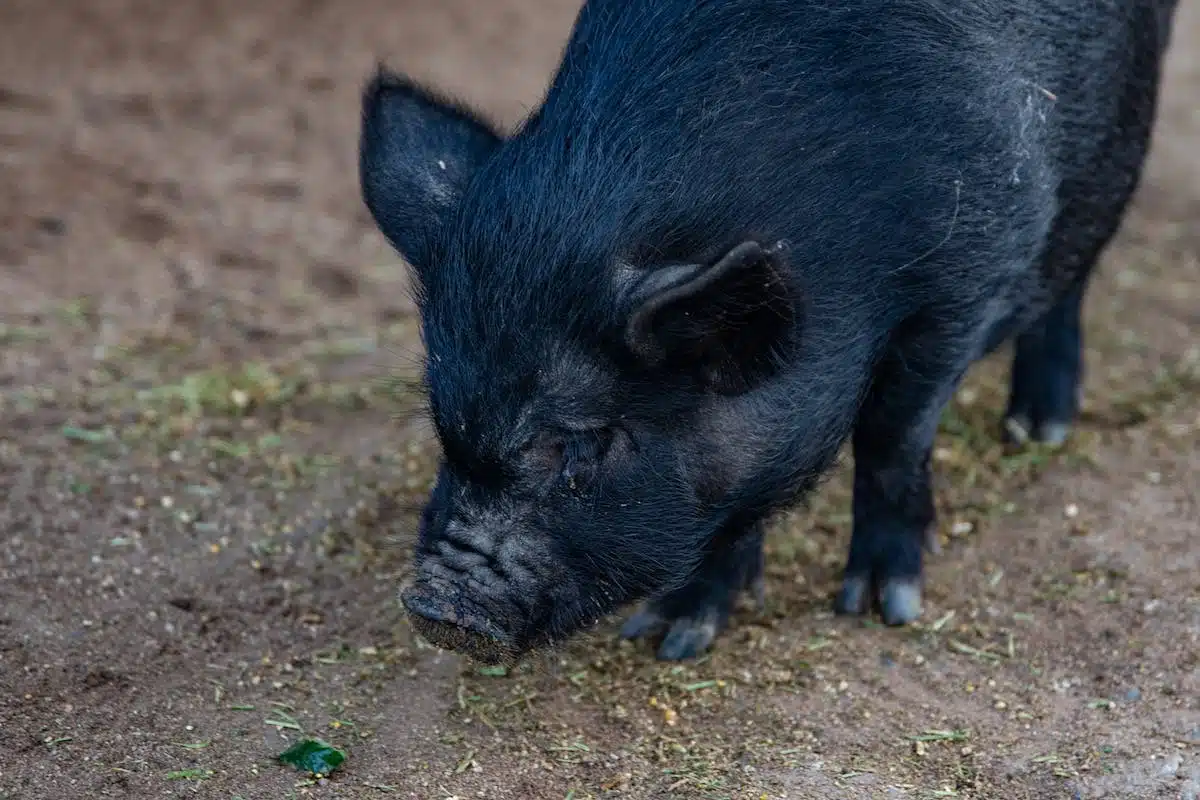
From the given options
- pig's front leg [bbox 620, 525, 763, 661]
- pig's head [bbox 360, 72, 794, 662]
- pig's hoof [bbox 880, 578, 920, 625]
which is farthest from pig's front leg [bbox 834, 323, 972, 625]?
pig's head [bbox 360, 72, 794, 662]

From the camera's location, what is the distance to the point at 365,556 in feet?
16.2

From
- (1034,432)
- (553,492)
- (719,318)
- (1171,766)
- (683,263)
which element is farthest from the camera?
(1034,432)

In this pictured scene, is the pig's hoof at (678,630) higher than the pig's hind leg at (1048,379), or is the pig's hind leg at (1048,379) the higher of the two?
the pig's hind leg at (1048,379)

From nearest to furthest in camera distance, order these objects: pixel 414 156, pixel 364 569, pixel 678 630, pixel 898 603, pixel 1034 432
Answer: pixel 414 156
pixel 678 630
pixel 898 603
pixel 364 569
pixel 1034 432

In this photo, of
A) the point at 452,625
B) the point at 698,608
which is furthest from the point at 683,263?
the point at 698,608

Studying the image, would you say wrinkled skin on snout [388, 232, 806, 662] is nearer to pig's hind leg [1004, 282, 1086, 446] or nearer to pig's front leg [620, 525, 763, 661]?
pig's front leg [620, 525, 763, 661]

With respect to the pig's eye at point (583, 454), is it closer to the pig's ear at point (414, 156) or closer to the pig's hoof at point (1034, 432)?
the pig's ear at point (414, 156)

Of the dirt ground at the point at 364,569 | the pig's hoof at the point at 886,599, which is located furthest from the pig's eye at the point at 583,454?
the pig's hoof at the point at 886,599

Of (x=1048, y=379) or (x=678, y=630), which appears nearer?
(x=678, y=630)

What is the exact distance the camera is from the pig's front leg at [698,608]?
178 inches

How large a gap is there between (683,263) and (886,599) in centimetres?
156

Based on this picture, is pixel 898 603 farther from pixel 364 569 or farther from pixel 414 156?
pixel 414 156

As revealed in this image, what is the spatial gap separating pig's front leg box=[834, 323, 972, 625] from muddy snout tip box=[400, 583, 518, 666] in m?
1.34

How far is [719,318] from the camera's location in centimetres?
348
